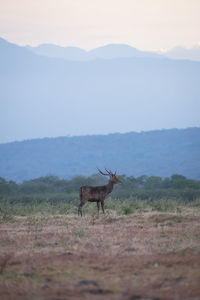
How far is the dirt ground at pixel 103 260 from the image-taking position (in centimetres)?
822

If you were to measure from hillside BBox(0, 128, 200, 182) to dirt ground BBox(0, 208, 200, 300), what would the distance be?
301 feet

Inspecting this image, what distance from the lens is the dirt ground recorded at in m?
8.22

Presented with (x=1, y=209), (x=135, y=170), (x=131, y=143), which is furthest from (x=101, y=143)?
(x=1, y=209)

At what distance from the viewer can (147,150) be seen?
396 feet

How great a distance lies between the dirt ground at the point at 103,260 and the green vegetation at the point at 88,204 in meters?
3.84

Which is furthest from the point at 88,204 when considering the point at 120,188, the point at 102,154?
the point at 102,154

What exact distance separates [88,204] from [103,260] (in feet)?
41.0

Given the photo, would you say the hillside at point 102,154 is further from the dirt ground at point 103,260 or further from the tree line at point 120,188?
the dirt ground at point 103,260

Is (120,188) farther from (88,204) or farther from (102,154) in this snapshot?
(102,154)

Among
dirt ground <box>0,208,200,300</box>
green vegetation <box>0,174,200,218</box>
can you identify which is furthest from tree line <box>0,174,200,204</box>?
dirt ground <box>0,208,200,300</box>

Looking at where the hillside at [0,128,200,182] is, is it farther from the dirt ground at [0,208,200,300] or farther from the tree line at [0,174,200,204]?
the dirt ground at [0,208,200,300]

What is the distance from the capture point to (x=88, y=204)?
22.7 meters

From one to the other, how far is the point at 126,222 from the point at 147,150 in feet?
346

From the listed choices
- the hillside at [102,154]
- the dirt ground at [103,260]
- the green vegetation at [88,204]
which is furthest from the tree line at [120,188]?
the hillside at [102,154]
